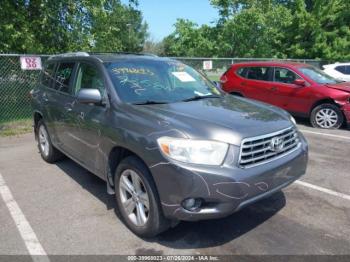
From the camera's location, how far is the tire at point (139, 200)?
3.23 meters

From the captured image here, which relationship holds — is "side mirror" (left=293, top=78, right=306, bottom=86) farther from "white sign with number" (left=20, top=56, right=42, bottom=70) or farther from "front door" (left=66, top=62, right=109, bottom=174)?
"white sign with number" (left=20, top=56, right=42, bottom=70)

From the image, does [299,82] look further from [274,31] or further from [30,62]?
[274,31]

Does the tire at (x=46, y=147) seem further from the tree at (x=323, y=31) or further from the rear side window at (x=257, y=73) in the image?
the tree at (x=323, y=31)

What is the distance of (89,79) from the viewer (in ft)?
14.6

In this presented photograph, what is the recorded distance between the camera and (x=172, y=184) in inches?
118

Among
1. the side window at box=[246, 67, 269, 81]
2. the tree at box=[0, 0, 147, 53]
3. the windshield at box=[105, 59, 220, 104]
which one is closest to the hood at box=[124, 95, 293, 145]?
the windshield at box=[105, 59, 220, 104]

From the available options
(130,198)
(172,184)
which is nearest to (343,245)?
(172,184)

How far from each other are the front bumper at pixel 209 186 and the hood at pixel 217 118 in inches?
11.8

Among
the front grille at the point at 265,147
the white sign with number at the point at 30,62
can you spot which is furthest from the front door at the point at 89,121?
the white sign with number at the point at 30,62

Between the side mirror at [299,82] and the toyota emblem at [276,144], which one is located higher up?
the side mirror at [299,82]

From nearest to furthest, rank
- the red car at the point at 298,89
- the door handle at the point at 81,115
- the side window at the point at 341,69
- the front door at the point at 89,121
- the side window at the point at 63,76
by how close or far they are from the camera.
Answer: the front door at the point at 89,121
the door handle at the point at 81,115
the side window at the point at 63,76
the red car at the point at 298,89
the side window at the point at 341,69

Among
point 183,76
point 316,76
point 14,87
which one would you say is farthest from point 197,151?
point 14,87

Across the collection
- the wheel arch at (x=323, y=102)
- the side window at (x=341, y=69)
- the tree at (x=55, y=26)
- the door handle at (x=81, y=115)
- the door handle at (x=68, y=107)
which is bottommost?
the wheel arch at (x=323, y=102)

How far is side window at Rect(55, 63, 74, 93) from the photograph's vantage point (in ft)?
16.2
